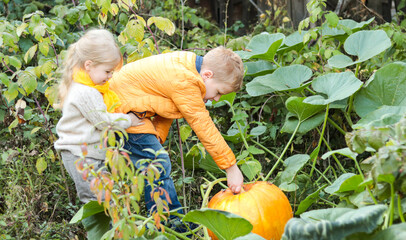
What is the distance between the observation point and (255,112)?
121 inches

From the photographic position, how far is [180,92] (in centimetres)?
221

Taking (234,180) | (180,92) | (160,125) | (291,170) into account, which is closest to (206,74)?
(180,92)

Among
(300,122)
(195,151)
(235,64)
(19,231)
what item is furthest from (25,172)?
(300,122)

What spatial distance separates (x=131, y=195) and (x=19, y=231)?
107 centimetres

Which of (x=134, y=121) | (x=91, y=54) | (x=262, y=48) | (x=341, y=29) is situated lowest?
(x=134, y=121)

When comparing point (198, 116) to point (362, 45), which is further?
point (362, 45)

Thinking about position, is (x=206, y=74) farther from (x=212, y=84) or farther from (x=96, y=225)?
(x=96, y=225)

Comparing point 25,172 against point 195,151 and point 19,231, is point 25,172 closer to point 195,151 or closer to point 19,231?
point 19,231

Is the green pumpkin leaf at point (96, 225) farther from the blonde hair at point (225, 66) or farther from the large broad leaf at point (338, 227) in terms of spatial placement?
the large broad leaf at point (338, 227)

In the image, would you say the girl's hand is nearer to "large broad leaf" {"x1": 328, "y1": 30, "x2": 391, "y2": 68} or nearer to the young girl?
the young girl

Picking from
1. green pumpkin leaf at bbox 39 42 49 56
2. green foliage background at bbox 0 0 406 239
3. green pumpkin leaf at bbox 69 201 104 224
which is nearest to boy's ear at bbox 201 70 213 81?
green foliage background at bbox 0 0 406 239

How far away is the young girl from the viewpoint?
2.14m

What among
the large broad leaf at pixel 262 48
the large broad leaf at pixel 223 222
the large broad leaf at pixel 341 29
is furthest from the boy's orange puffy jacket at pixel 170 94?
the large broad leaf at pixel 341 29

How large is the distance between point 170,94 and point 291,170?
0.68m
